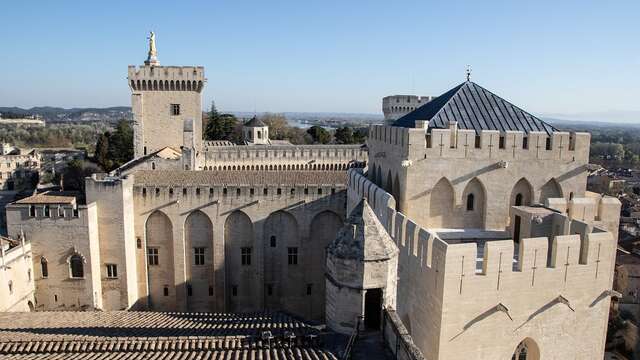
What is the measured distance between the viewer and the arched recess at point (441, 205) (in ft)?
47.6

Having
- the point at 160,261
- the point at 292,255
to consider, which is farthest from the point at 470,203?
the point at 160,261

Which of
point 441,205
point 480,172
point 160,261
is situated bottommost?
point 160,261

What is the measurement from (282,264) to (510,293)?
1764 cm

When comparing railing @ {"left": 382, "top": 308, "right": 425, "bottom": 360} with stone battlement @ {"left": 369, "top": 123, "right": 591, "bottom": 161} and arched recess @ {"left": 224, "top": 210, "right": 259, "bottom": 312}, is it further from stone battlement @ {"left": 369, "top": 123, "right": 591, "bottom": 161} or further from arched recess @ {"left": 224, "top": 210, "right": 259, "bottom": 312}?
arched recess @ {"left": 224, "top": 210, "right": 259, "bottom": 312}

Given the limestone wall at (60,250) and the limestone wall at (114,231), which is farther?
the limestone wall at (114,231)

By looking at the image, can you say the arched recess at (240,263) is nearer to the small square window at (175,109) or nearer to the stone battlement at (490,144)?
Answer: the small square window at (175,109)

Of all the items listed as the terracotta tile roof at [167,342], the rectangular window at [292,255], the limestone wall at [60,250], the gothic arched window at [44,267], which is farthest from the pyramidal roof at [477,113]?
the gothic arched window at [44,267]

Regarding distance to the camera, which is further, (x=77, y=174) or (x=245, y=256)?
(x=77, y=174)

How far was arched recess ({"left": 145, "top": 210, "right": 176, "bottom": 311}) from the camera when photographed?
2648 cm

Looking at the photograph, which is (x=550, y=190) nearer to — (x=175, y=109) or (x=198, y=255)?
(x=198, y=255)

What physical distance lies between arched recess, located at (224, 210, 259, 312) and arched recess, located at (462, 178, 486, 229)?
47.0ft

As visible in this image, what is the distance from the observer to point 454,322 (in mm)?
10602

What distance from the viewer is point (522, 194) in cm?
1494

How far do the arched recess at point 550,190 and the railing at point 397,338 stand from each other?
22.5ft
